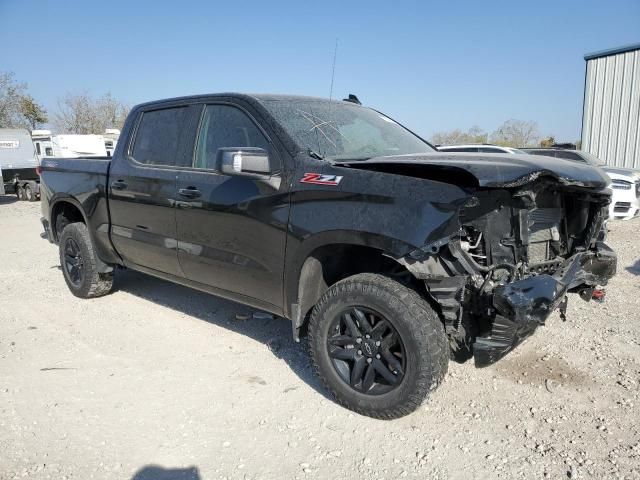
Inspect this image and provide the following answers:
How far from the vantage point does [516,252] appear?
282cm

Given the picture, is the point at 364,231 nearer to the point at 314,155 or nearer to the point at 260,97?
the point at 314,155

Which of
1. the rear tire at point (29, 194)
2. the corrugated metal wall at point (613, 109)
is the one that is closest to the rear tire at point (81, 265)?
the rear tire at point (29, 194)

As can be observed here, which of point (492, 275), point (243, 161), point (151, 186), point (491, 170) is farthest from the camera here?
point (151, 186)

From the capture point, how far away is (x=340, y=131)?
367 cm

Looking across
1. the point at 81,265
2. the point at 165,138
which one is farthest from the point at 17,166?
the point at 165,138

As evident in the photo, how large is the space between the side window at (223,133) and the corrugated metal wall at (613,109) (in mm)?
16354

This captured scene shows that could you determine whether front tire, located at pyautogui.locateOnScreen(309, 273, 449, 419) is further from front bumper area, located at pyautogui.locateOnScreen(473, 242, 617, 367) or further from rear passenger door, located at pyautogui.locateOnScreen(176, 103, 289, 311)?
rear passenger door, located at pyautogui.locateOnScreen(176, 103, 289, 311)

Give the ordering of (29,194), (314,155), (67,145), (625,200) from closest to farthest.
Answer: (314,155), (625,200), (29,194), (67,145)

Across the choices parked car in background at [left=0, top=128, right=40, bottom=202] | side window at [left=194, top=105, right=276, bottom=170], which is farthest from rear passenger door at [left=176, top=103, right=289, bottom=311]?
parked car in background at [left=0, top=128, right=40, bottom=202]

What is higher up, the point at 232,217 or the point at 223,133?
the point at 223,133

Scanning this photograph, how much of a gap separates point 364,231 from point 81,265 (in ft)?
12.3

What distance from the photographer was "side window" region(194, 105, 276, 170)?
3533 mm

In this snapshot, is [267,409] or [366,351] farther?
[267,409]

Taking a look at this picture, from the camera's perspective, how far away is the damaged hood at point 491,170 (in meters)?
2.53
